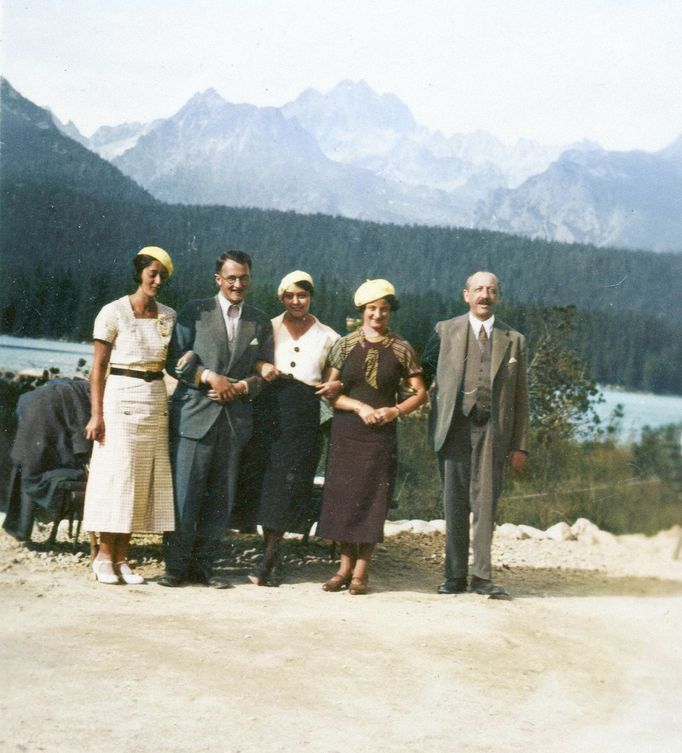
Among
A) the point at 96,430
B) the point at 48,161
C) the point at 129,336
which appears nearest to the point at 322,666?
the point at 96,430

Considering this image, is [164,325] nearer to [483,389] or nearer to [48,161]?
[483,389]

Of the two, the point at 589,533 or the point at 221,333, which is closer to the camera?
the point at 221,333

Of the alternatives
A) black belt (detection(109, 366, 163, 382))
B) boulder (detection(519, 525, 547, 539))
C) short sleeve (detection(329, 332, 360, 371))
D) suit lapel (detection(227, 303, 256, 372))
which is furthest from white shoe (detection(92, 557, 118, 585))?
boulder (detection(519, 525, 547, 539))

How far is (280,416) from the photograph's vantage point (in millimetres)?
5703

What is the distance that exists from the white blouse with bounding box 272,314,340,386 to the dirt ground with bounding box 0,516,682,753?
126cm

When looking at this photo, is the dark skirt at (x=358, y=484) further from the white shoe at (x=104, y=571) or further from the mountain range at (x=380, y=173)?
the mountain range at (x=380, y=173)

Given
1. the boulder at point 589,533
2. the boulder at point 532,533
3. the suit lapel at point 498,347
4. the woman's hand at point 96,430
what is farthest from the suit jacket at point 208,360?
the boulder at point 589,533

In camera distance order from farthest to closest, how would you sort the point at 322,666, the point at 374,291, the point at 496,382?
1. the point at 496,382
2. the point at 374,291
3. the point at 322,666

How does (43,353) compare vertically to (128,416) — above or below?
above

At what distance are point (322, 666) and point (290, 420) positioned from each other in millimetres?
1744

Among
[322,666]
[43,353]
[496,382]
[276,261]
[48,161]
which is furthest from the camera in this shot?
[276,261]

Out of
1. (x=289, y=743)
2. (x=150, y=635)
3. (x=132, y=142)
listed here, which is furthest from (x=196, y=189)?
(x=289, y=743)

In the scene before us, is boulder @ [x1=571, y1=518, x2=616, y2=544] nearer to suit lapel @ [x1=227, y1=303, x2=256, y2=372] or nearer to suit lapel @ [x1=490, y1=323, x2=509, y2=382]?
suit lapel @ [x1=490, y1=323, x2=509, y2=382]

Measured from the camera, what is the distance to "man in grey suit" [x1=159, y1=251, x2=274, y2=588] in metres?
5.54
